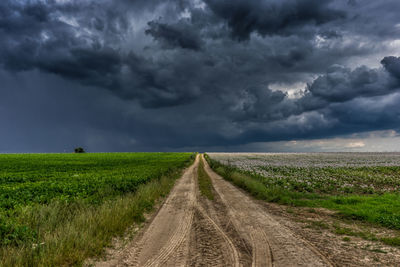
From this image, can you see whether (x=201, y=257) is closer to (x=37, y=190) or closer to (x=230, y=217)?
(x=230, y=217)

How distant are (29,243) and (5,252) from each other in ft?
2.52

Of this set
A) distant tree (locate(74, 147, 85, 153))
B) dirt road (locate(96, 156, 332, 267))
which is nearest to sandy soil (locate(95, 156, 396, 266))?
dirt road (locate(96, 156, 332, 267))

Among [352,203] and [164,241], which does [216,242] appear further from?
[352,203]

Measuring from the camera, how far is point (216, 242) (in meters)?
8.28

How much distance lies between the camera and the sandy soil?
6801mm

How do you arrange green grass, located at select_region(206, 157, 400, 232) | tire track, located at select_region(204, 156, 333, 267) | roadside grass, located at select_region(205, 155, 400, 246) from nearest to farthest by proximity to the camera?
1. tire track, located at select_region(204, 156, 333, 267)
2. roadside grass, located at select_region(205, 155, 400, 246)
3. green grass, located at select_region(206, 157, 400, 232)

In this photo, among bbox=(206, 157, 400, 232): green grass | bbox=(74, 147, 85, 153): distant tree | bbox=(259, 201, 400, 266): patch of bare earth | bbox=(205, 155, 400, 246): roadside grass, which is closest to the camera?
bbox=(259, 201, 400, 266): patch of bare earth

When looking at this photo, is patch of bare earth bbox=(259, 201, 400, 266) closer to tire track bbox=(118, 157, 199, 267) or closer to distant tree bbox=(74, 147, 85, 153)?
tire track bbox=(118, 157, 199, 267)

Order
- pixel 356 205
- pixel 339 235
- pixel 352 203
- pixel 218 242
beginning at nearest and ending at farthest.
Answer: pixel 218 242
pixel 339 235
pixel 356 205
pixel 352 203

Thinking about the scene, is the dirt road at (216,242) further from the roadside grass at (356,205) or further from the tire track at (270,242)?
the roadside grass at (356,205)

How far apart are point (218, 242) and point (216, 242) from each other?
7 cm

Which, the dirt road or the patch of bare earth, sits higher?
the dirt road

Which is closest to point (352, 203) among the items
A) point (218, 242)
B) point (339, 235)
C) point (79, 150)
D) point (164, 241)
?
point (339, 235)

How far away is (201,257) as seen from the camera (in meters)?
7.04
